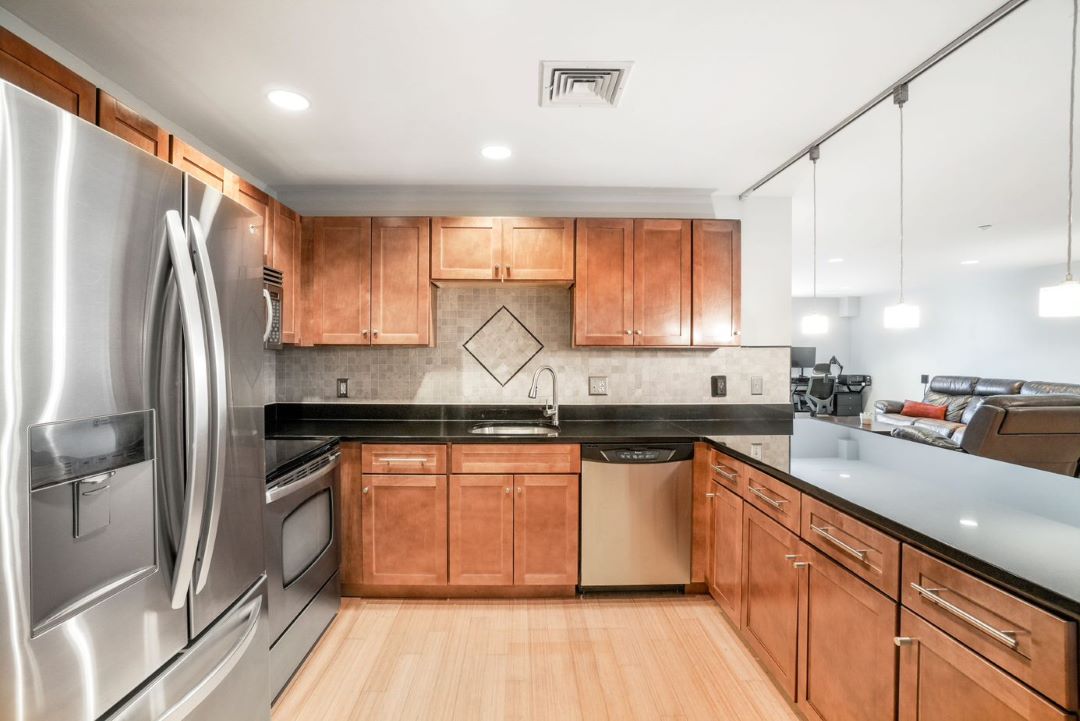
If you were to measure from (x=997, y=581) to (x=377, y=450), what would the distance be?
2446 mm

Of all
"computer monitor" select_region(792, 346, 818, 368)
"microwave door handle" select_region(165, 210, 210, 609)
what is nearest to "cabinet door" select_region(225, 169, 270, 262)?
"microwave door handle" select_region(165, 210, 210, 609)

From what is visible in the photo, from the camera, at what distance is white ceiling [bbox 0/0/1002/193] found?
5.01ft

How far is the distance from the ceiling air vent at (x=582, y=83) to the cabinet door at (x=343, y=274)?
1.44 metres

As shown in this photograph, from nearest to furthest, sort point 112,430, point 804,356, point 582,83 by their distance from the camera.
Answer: point 112,430 < point 582,83 < point 804,356

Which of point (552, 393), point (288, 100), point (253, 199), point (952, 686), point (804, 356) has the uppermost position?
point (288, 100)

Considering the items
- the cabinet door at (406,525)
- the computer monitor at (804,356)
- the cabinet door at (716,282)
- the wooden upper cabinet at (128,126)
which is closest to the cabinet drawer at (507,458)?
the cabinet door at (406,525)

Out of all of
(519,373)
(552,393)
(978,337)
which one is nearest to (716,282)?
(552,393)

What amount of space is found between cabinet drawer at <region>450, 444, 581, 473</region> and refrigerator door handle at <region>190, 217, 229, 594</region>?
1.56 meters

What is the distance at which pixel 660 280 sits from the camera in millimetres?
3021

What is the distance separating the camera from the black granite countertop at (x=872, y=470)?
1.08 m

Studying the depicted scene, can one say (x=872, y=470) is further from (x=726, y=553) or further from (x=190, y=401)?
(x=190, y=401)

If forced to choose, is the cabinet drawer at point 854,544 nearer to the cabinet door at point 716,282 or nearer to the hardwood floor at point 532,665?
the hardwood floor at point 532,665

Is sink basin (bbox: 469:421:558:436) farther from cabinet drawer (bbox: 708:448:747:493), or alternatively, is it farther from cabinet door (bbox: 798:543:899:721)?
cabinet door (bbox: 798:543:899:721)

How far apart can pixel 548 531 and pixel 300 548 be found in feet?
3.98
